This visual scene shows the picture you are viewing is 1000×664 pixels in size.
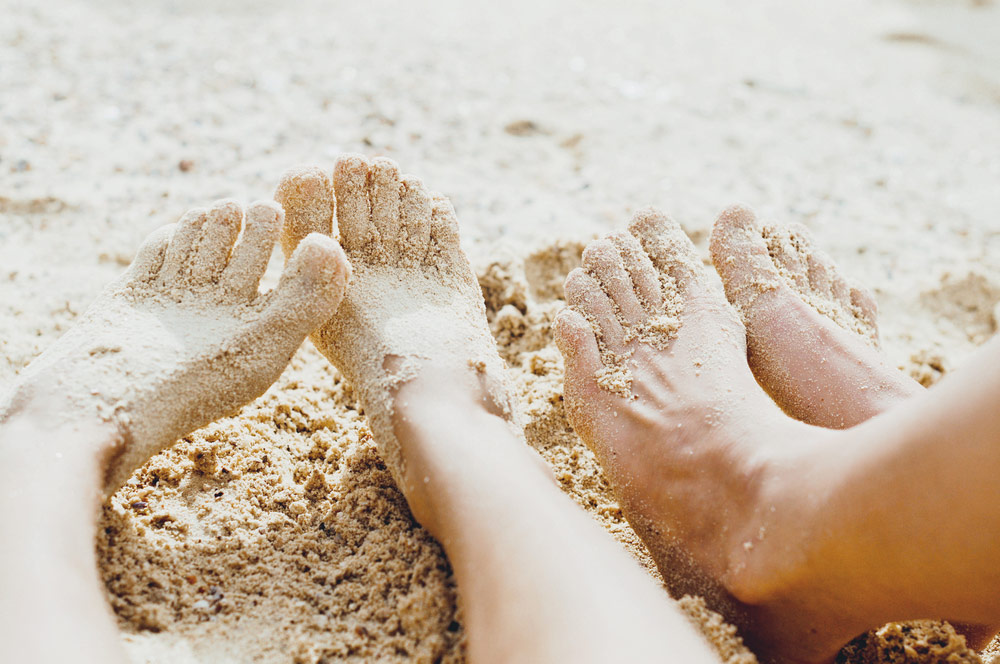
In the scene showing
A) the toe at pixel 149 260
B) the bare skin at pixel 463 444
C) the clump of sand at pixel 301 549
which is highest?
the toe at pixel 149 260

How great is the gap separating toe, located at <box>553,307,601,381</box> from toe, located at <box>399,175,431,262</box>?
14.7 inches

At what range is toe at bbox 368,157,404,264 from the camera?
1.79m

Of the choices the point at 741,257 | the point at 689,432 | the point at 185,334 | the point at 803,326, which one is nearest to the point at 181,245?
the point at 185,334

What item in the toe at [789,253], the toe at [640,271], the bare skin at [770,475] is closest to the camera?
the bare skin at [770,475]

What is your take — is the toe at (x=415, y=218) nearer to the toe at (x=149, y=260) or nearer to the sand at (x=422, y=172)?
the sand at (x=422, y=172)

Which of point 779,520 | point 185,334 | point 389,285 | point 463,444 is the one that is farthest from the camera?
point 389,285

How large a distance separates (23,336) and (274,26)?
6.80 ft

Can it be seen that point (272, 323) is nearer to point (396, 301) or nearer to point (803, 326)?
point (396, 301)

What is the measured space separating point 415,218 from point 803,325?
2.99 feet

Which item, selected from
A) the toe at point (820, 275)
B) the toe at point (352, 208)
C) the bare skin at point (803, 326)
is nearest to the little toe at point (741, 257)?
the bare skin at point (803, 326)

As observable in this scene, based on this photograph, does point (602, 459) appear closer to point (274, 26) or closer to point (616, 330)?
point (616, 330)

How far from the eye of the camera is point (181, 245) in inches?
64.6

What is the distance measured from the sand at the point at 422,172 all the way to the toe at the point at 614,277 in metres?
0.25

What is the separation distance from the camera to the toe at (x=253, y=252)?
5.30ft
